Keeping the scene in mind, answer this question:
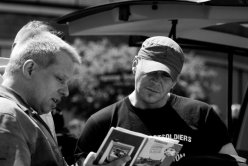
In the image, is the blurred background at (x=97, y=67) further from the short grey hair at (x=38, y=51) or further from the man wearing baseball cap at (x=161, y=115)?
the short grey hair at (x=38, y=51)

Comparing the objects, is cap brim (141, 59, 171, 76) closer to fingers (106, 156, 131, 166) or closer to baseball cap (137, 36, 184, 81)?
baseball cap (137, 36, 184, 81)

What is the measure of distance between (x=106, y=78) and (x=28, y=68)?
14.1m

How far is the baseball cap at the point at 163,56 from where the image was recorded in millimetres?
3365

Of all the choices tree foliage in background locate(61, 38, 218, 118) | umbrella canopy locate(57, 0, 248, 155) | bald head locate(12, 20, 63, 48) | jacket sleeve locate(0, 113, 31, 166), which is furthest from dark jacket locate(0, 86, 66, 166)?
tree foliage in background locate(61, 38, 218, 118)

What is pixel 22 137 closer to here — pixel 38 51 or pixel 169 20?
pixel 38 51

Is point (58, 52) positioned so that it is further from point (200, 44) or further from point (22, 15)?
point (22, 15)

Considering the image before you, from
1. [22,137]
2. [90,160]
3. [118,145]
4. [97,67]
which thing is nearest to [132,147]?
[118,145]

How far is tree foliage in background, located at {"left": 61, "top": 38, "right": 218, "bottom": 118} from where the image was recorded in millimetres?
15875

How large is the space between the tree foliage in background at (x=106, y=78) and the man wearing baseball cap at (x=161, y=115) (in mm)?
11301

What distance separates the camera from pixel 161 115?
3350mm

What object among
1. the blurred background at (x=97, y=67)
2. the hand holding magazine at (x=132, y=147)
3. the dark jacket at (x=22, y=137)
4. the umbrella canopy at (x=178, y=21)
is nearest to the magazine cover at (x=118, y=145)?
the hand holding magazine at (x=132, y=147)

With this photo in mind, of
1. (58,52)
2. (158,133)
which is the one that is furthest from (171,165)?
(58,52)

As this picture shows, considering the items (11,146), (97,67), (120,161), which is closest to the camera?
(11,146)

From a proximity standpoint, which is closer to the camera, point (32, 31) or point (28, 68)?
point (28, 68)
